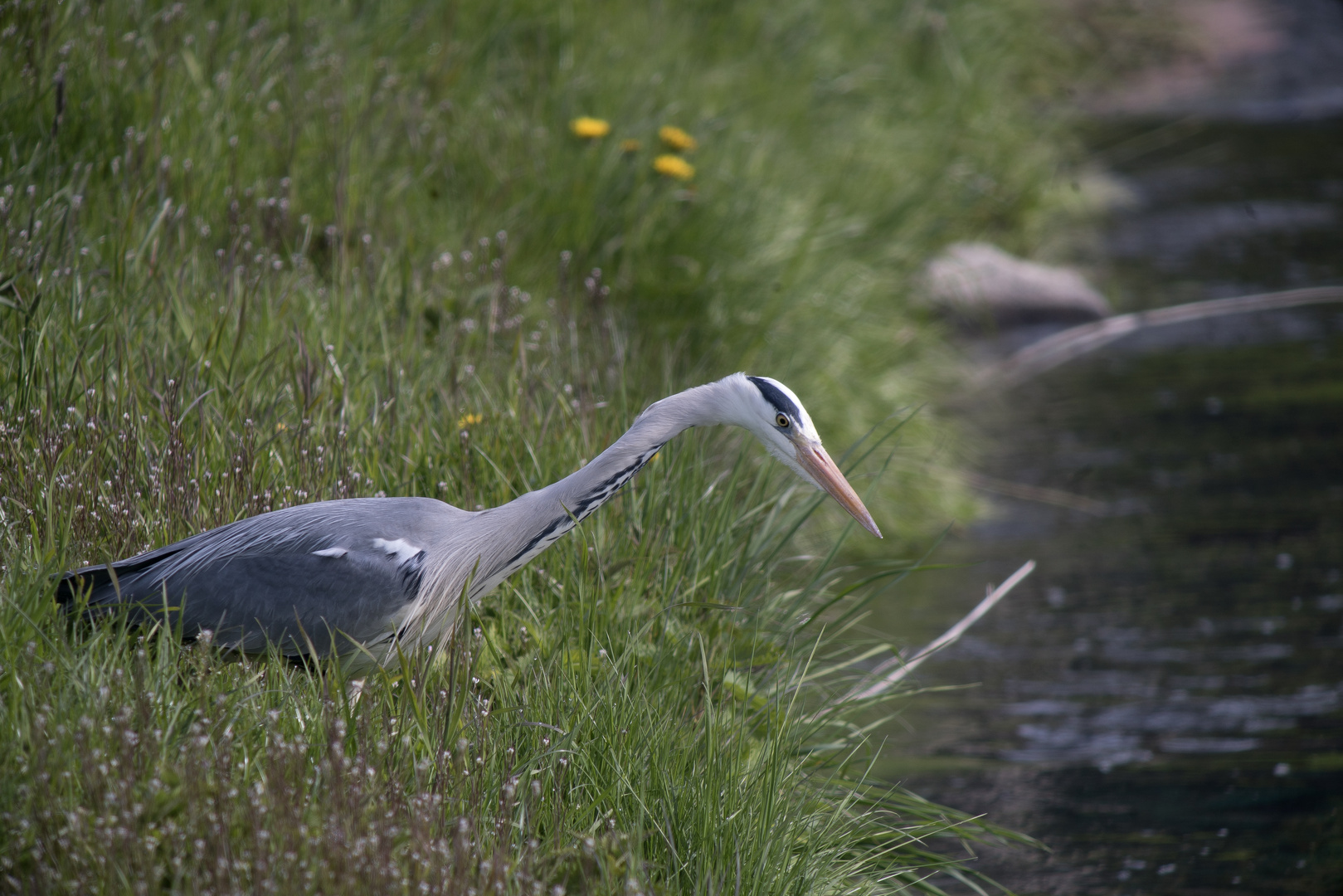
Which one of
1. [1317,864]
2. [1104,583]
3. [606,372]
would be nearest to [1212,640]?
[1104,583]

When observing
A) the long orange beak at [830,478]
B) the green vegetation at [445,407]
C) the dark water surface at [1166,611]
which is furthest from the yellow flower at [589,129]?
the long orange beak at [830,478]

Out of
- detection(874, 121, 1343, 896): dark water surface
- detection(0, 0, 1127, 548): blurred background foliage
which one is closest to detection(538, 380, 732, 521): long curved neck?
detection(0, 0, 1127, 548): blurred background foliage

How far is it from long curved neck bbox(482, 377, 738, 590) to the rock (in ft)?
18.0

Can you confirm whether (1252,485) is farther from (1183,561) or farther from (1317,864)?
(1317,864)

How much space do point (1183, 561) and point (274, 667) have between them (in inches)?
169

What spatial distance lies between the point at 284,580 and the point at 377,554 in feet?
0.75

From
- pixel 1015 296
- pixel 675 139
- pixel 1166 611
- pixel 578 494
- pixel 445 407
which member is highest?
pixel 675 139

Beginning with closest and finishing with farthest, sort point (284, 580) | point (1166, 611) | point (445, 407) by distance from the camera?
point (284, 580), point (445, 407), point (1166, 611)

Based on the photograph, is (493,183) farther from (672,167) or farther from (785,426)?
(785,426)

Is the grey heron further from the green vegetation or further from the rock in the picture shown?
the rock

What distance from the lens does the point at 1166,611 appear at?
17.3 feet

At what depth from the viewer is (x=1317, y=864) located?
370 centimetres

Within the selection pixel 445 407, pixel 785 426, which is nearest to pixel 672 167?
pixel 445 407

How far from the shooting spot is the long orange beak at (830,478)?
3078 mm
